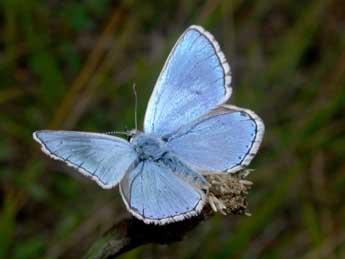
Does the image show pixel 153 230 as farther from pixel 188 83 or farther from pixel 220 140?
pixel 188 83

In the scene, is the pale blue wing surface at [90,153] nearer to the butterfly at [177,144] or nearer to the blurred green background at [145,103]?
the butterfly at [177,144]

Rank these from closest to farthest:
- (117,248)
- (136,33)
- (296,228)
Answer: (117,248), (296,228), (136,33)

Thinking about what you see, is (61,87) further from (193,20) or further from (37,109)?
(193,20)

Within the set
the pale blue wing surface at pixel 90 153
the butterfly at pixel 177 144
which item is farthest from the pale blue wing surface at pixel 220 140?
the pale blue wing surface at pixel 90 153

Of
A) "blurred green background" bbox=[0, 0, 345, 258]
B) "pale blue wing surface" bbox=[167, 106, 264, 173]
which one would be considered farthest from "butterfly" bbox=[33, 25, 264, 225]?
"blurred green background" bbox=[0, 0, 345, 258]

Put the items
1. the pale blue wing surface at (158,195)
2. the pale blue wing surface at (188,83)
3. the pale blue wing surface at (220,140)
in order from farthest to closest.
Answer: the pale blue wing surface at (188,83) < the pale blue wing surface at (220,140) < the pale blue wing surface at (158,195)

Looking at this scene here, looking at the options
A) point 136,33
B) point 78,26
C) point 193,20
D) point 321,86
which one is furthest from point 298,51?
point 78,26
